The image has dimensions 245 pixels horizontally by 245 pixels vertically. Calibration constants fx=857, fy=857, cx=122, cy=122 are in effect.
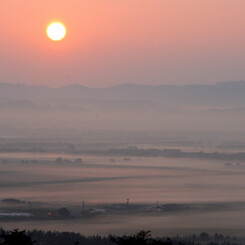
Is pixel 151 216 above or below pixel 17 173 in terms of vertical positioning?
below

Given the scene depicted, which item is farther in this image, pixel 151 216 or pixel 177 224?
pixel 151 216

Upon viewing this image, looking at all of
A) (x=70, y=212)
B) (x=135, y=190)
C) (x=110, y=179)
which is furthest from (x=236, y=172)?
(x=70, y=212)

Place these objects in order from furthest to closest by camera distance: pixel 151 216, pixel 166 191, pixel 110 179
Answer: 1. pixel 110 179
2. pixel 166 191
3. pixel 151 216

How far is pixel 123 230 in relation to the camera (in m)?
91.0

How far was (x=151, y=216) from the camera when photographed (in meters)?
107

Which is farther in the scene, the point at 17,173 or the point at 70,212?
the point at 17,173

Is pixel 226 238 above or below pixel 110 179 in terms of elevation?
below

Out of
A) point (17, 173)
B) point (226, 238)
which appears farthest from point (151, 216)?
point (17, 173)

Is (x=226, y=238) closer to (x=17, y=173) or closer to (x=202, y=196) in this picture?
(x=202, y=196)

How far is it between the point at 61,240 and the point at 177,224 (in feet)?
71.0

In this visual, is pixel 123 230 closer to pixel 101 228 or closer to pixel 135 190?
pixel 101 228

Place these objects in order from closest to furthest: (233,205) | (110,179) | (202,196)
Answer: (233,205)
(202,196)
(110,179)

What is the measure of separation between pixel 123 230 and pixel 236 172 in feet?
320

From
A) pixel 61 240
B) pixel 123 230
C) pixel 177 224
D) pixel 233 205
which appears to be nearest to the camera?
pixel 61 240
